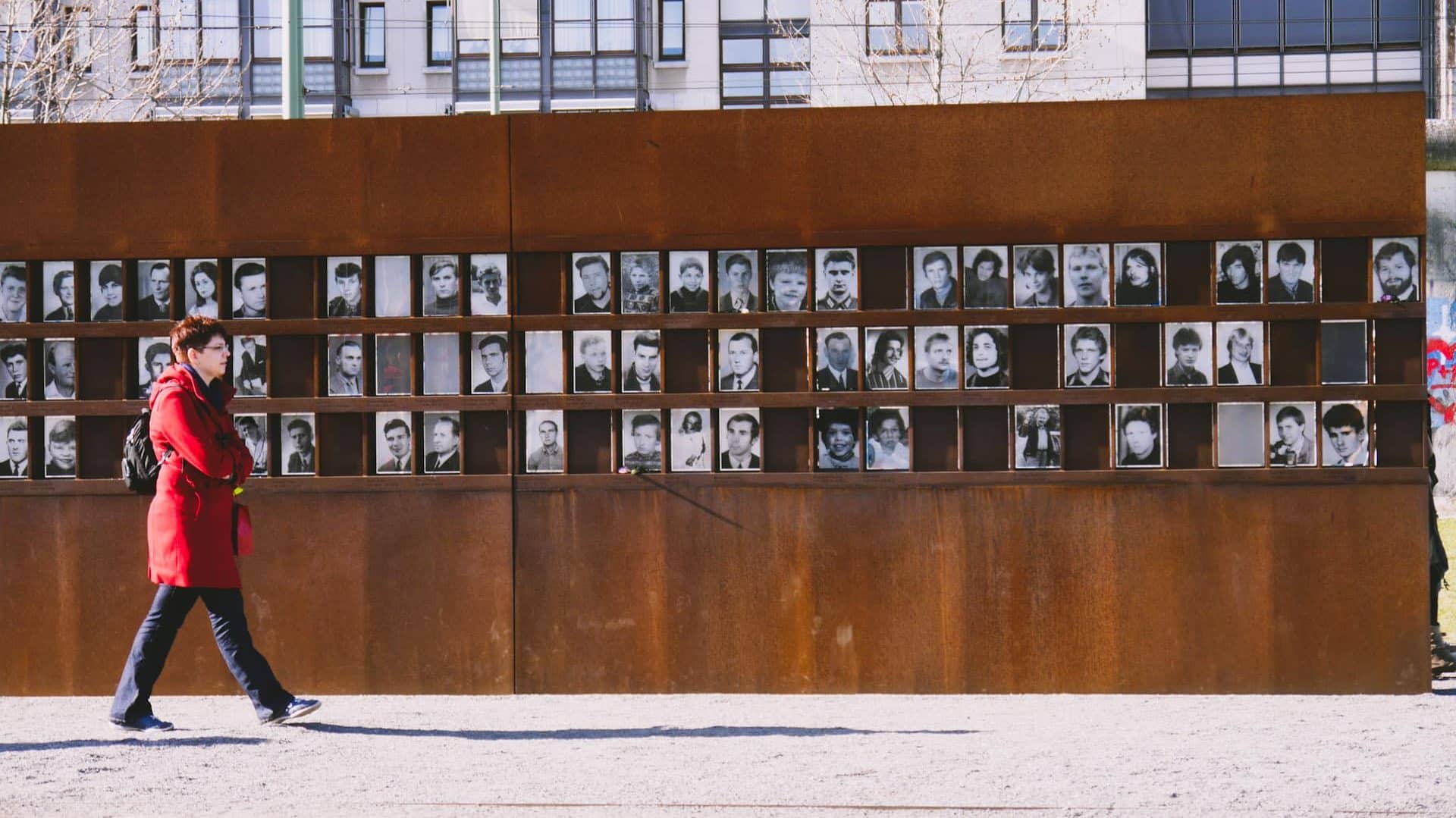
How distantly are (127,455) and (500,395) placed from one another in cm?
166

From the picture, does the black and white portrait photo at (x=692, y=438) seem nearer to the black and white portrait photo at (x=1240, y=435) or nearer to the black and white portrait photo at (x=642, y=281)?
the black and white portrait photo at (x=642, y=281)

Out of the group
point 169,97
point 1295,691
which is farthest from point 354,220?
point 169,97

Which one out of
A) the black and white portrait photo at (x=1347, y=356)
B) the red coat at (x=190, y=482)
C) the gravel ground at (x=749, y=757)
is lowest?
the gravel ground at (x=749, y=757)

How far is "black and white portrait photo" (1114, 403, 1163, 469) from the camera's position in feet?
25.1

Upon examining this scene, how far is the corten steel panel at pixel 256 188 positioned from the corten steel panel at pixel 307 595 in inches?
46.5

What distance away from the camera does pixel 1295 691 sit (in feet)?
24.9

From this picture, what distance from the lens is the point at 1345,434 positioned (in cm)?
757

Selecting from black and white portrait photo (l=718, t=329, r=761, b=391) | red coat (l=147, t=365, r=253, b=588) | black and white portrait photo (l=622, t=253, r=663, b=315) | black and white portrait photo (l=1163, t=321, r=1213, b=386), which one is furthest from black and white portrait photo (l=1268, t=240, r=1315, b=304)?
red coat (l=147, t=365, r=253, b=588)

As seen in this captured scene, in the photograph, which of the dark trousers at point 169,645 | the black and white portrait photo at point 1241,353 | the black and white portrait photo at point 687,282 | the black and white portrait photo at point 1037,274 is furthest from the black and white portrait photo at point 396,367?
the black and white portrait photo at point 1241,353

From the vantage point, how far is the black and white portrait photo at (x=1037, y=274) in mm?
7668

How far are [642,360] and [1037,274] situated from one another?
183 cm

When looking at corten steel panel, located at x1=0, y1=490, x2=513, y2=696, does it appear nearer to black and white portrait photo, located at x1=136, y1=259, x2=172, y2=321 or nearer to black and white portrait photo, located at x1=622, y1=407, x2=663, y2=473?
black and white portrait photo, located at x1=622, y1=407, x2=663, y2=473

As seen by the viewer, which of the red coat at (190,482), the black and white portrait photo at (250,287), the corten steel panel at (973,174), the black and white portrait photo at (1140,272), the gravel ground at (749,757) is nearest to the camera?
the gravel ground at (749,757)

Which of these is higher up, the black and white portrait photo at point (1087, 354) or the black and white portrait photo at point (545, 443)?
the black and white portrait photo at point (1087, 354)
